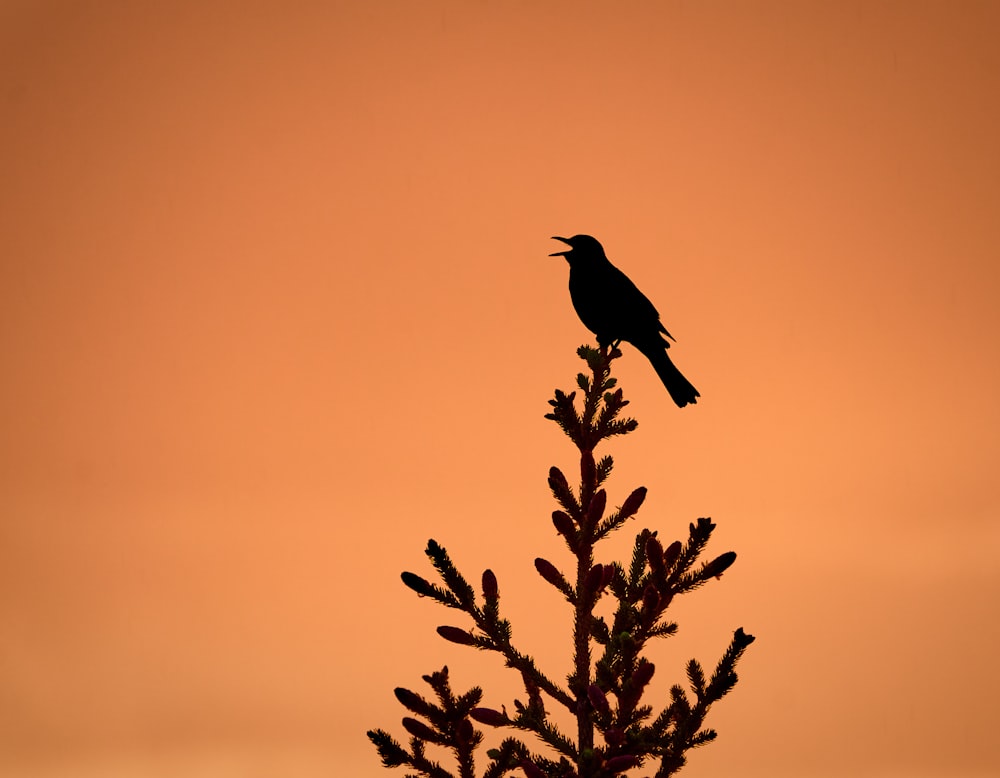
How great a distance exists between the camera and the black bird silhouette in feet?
7.65

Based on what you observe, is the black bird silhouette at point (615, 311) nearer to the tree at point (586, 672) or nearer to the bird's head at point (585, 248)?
the bird's head at point (585, 248)

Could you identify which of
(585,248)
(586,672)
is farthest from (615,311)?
(586,672)

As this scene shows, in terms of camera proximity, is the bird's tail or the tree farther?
the bird's tail

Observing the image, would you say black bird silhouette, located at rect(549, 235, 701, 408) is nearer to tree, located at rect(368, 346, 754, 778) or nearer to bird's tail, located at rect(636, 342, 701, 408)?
bird's tail, located at rect(636, 342, 701, 408)

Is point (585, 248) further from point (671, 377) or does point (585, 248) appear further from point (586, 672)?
point (586, 672)

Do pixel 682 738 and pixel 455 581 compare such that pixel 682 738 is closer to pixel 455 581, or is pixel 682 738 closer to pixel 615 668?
pixel 615 668

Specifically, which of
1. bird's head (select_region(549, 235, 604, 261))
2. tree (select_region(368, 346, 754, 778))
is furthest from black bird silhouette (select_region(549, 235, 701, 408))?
tree (select_region(368, 346, 754, 778))

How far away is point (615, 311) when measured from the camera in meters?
2.32

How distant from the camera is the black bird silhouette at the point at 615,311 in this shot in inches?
91.8

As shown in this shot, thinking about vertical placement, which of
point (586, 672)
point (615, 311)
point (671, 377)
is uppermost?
point (615, 311)

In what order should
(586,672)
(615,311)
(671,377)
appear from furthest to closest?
1. (671,377)
2. (615,311)
3. (586,672)

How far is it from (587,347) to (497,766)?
89 cm

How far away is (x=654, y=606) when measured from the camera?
1.65m

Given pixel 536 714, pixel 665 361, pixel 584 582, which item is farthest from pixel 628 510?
pixel 665 361
